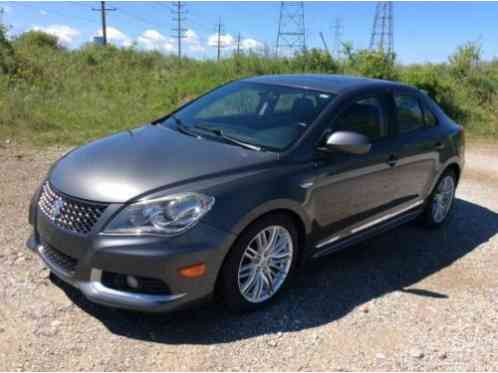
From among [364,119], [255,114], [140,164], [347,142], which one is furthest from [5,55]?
[347,142]

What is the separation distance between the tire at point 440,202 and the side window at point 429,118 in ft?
1.98

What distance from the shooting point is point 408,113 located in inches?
191

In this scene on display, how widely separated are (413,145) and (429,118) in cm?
64

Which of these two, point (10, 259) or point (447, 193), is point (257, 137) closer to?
point (10, 259)

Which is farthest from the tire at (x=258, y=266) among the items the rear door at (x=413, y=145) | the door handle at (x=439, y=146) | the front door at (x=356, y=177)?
the door handle at (x=439, y=146)

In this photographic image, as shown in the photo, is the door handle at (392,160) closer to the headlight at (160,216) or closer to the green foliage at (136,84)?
the headlight at (160,216)

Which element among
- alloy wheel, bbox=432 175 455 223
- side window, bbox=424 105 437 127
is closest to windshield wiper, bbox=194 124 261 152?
side window, bbox=424 105 437 127

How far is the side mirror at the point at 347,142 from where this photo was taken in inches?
145

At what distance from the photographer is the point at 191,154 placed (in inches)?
140

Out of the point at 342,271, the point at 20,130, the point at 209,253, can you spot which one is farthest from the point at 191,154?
the point at 20,130

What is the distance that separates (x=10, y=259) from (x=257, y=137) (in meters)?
2.28

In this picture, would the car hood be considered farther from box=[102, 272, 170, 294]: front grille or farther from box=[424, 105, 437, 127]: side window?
box=[424, 105, 437, 127]: side window

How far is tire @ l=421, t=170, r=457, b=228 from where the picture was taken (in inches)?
210

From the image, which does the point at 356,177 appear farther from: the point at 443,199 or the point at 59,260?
the point at 59,260
